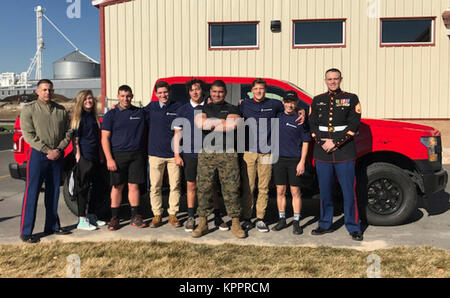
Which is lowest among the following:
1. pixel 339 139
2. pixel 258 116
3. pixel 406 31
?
pixel 339 139

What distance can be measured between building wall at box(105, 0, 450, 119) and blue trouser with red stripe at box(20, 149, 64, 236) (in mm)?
8255

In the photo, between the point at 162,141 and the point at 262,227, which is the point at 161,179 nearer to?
the point at 162,141

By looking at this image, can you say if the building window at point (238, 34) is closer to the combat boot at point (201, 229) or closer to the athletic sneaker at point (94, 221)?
the athletic sneaker at point (94, 221)

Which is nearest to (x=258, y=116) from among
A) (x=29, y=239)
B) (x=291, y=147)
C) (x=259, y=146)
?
(x=259, y=146)

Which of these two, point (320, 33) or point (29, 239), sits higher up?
point (320, 33)

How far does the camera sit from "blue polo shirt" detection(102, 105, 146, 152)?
448 centimetres

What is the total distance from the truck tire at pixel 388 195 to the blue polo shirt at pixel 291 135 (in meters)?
0.95

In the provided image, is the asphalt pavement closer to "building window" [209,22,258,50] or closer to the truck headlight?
the truck headlight

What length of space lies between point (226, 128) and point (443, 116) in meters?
10.2

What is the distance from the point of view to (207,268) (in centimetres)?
342

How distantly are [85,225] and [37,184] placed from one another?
0.80m

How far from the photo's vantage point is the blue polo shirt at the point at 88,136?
4.49 meters

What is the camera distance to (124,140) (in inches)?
177
